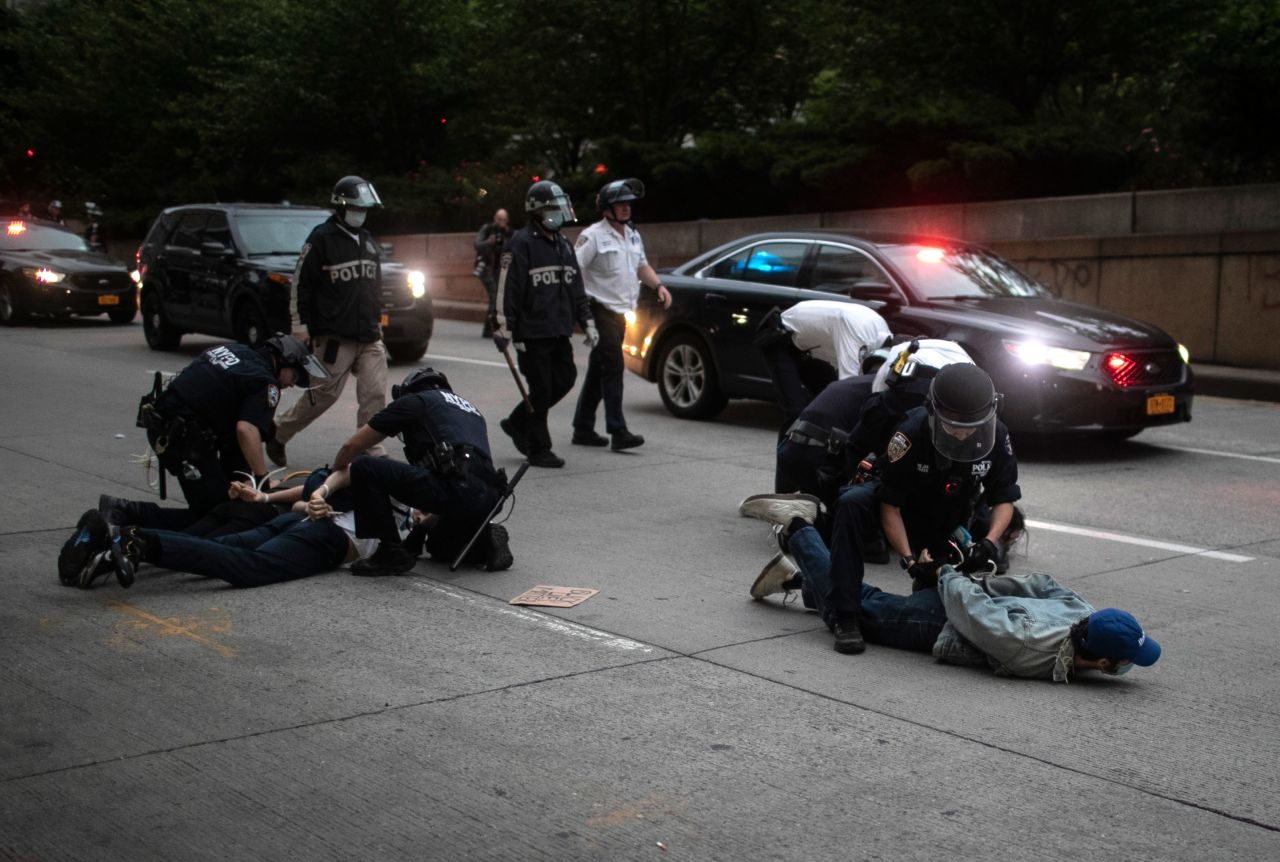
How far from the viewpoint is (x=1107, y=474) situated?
33.1 feet

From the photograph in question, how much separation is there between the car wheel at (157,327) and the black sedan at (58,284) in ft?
11.7

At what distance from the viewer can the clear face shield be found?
577 centimetres

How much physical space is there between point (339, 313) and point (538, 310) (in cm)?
133

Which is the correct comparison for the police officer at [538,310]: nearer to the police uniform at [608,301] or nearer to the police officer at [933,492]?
the police uniform at [608,301]

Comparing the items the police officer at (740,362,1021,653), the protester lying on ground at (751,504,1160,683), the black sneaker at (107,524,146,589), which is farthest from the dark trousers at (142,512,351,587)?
the police officer at (740,362,1021,653)

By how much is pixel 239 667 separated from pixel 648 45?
67.3 feet

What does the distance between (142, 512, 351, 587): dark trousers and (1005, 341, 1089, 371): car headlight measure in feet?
17.7

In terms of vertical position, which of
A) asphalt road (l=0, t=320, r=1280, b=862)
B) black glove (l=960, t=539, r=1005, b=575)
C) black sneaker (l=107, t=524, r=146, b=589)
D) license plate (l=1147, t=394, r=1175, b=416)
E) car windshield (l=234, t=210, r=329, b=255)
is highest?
car windshield (l=234, t=210, r=329, b=255)

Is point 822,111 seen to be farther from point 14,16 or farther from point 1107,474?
point 14,16

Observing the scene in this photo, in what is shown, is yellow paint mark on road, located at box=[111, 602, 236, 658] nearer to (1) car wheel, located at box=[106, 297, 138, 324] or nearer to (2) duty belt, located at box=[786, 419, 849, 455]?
(2) duty belt, located at box=[786, 419, 849, 455]

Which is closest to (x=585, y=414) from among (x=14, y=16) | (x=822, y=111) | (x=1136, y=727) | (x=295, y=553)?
(x=295, y=553)

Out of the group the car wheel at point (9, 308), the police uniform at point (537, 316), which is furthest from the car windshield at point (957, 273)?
the car wheel at point (9, 308)

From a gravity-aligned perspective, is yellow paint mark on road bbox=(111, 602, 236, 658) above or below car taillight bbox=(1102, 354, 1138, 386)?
below

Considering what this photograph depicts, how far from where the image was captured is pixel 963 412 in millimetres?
5699
